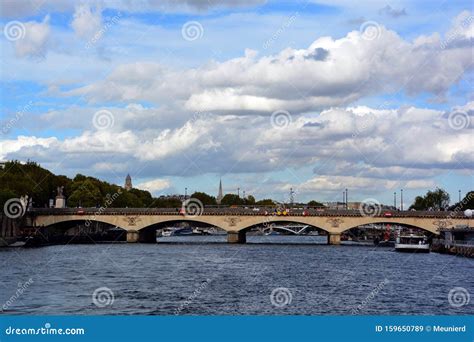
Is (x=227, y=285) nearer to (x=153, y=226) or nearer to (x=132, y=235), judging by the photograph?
(x=132, y=235)

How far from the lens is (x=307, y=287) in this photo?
58.4m

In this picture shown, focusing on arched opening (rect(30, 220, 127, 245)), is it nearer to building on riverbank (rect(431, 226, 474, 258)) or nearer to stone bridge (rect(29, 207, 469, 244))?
stone bridge (rect(29, 207, 469, 244))

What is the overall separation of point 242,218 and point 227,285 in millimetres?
72735

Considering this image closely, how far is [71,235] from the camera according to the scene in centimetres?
14275

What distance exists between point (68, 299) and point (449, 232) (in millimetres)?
76099

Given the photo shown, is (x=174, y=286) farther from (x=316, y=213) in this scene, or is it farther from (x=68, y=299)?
(x=316, y=213)

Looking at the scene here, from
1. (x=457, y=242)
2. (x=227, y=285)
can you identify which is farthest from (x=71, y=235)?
(x=227, y=285)

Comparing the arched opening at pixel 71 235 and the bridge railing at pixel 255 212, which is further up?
the bridge railing at pixel 255 212

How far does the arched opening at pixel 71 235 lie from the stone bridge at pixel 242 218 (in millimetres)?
3475

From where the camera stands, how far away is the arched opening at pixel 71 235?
394 ft

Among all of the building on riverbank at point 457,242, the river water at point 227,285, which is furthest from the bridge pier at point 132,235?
the building on riverbank at point 457,242

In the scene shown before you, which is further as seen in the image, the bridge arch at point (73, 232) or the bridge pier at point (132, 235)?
the bridge pier at point (132, 235)

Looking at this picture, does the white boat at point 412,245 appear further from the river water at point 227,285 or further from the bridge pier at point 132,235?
the bridge pier at point 132,235

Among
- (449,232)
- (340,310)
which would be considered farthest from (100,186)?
(340,310)
